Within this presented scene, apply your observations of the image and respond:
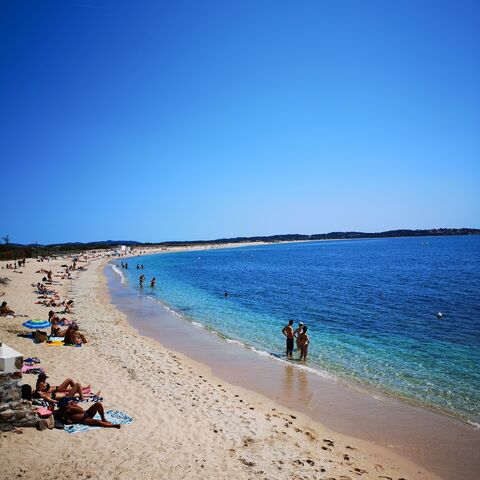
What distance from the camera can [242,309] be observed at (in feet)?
90.3

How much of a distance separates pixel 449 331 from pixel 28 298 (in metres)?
27.0

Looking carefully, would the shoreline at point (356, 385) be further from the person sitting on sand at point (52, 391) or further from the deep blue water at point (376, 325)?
the person sitting on sand at point (52, 391)

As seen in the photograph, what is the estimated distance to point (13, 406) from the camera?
255 inches

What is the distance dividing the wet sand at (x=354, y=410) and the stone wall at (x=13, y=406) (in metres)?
6.95

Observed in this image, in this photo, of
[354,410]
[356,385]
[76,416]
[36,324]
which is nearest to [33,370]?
[76,416]

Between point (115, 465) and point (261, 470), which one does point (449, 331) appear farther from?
point (115, 465)

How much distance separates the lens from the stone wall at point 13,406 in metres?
6.23

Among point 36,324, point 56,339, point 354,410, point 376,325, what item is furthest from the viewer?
point 376,325

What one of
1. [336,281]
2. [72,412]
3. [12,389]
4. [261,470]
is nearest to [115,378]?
[72,412]

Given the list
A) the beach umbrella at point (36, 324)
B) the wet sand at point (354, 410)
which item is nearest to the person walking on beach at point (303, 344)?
the wet sand at point (354, 410)

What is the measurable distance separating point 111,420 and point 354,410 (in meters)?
6.71

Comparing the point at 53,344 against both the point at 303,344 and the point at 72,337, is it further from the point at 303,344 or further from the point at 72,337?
the point at 303,344

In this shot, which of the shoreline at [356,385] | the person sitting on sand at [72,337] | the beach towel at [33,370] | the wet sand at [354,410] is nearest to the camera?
the wet sand at [354,410]

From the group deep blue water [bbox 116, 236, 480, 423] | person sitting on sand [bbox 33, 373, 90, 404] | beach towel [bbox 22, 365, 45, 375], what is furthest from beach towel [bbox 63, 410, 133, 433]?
deep blue water [bbox 116, 236, 480, 423]
